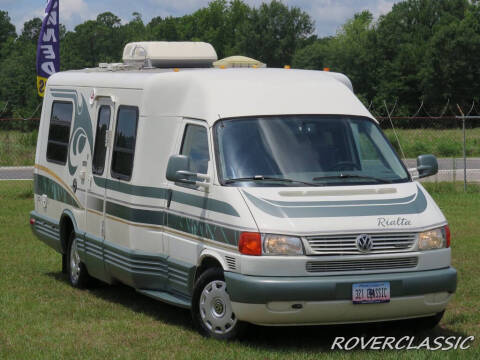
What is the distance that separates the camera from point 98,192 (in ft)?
37.6

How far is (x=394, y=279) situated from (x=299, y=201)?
998mm

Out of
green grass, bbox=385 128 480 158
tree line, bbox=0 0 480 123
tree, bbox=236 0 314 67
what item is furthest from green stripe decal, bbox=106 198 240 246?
tree, bbox=236 0 314 67

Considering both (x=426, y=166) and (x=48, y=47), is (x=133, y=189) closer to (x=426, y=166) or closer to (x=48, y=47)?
(x=426, y=166)

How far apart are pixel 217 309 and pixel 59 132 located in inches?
187

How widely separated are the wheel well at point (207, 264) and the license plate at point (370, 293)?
1.25 meters

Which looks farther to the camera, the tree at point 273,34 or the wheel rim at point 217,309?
the tree at point 273,34

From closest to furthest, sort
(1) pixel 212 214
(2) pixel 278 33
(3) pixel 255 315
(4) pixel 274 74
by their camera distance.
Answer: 1. (3) pixel 255 315
2. (1) pixel 212 214
3. (4) pixel 274 74
4. (2) pixel 278 33

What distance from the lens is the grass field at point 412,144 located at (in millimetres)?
31594

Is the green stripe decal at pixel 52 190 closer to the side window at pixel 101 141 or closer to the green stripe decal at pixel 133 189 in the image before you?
the side window at pixel 101 141

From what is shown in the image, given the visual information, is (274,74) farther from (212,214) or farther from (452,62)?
(452,62)

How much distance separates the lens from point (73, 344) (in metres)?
9.07

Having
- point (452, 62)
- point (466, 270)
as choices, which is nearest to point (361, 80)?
point (452, 62)

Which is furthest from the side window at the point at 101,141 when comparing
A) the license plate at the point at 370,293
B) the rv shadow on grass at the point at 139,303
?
the license plate at the point at 370,293

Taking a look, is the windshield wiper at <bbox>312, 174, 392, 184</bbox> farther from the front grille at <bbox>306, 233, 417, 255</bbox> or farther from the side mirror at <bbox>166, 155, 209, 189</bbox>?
the side mirror at <bbox>166, 155, 209, 189</bbox>
